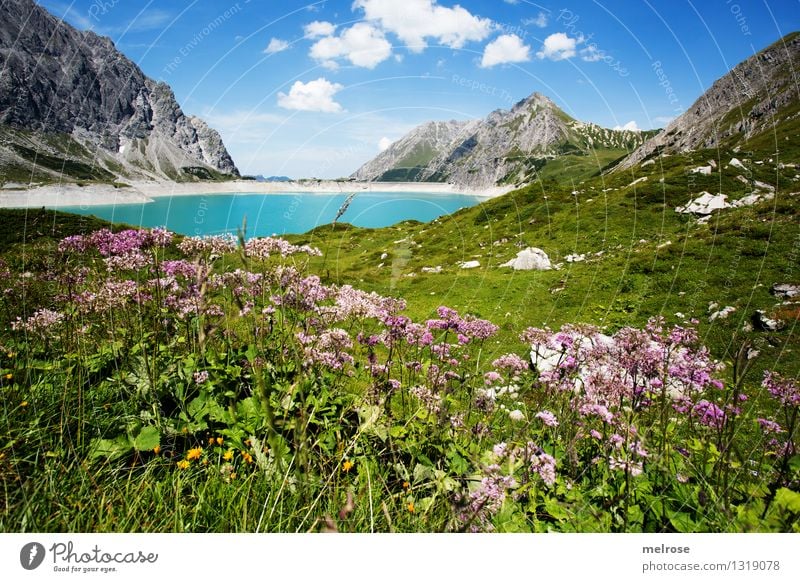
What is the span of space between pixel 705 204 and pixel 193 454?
114ft

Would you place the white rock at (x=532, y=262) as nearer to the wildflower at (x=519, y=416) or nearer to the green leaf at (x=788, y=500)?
the wildflower at (x=519, y=416)

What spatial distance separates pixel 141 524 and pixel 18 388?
1940mm

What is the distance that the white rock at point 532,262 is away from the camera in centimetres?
2331

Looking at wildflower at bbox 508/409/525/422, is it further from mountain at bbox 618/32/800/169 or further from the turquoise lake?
mountain at bbox 618/32/800/169

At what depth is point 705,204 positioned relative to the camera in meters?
27.3

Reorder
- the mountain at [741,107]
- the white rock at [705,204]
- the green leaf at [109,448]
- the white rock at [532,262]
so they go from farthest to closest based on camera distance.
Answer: the mountain at [741,107] → the white rock at [705,204] → the white rock at [532,262] → the green leaf at [109,448]

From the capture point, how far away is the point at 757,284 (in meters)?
13.4

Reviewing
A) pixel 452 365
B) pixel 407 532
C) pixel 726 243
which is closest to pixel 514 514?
pixel 407 532

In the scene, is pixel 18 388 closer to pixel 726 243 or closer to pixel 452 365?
pixel 452 365
